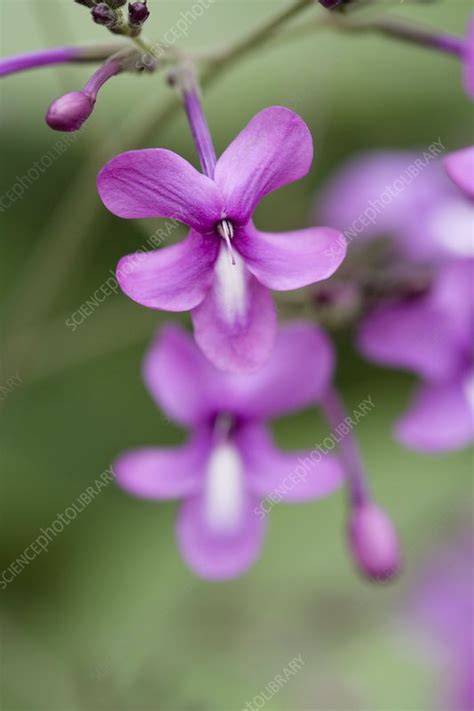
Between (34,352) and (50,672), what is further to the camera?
(50,672)

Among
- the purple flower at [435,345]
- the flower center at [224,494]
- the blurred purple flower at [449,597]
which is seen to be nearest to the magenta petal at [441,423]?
the purple flower at [435,345]

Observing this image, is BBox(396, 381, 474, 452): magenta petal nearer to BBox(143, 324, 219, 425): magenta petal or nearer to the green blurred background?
BBox(143, 324, 219, 425): magenta petal

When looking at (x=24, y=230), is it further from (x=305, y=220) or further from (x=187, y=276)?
(x=187, y=276)

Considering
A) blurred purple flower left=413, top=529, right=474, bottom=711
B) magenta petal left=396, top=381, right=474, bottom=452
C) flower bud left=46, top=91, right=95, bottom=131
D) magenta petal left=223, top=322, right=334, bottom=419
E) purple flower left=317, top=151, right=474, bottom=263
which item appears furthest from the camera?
blurred purple flower left=413, top=529, right=474, bottom=711

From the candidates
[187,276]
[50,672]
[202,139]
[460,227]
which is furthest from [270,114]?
[50,672]

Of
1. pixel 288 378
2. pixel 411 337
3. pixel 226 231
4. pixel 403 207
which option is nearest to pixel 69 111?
pixel 226 231

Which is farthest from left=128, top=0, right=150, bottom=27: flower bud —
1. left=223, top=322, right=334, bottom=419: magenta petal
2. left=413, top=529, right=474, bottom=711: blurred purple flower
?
left=413, top=529, right=474, bottom=711: blurred purple flower

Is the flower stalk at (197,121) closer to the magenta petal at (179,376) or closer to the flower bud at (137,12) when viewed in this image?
the flower bud at (137,12)
